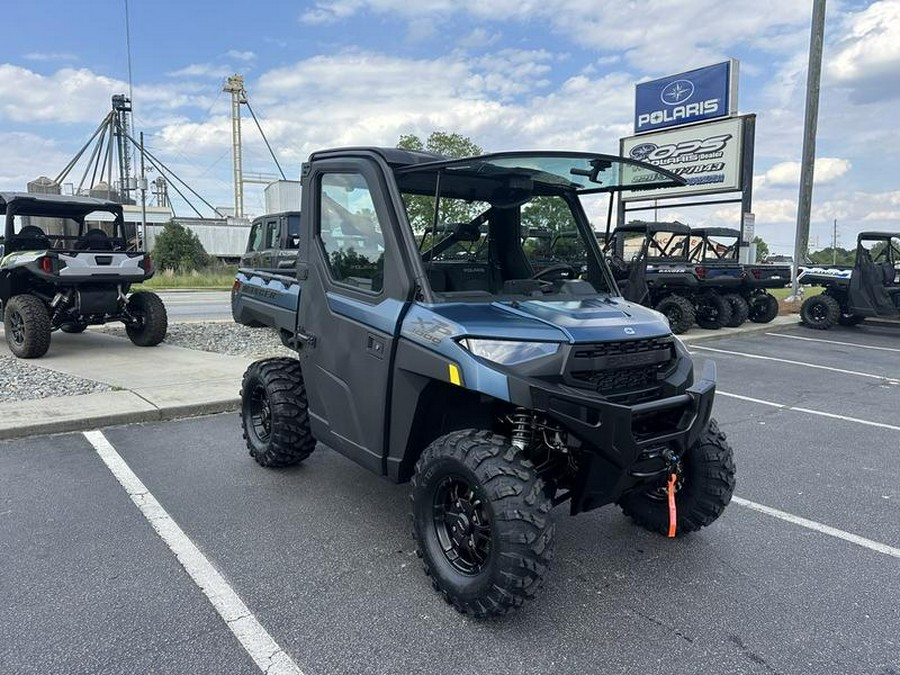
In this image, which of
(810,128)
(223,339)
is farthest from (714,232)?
(223,339)

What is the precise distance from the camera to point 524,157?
312 cm

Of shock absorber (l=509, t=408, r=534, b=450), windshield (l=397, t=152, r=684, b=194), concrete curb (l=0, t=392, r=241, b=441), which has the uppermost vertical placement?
windshield (l=397, t=152, r=684, b=194)

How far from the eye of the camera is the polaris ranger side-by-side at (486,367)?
2.81 m

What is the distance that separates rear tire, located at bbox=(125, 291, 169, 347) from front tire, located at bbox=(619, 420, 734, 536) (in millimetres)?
7866

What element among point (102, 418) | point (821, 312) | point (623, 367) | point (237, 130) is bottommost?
point (102, 418)

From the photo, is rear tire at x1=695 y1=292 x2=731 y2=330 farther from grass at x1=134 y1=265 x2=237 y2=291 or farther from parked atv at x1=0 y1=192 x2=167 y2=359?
grass at x1=134 y1=265 x2=237 y2=291

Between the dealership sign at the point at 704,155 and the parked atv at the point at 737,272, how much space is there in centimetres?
282

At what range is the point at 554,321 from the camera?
3.05 metres

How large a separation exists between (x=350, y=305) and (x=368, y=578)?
56.4 inches

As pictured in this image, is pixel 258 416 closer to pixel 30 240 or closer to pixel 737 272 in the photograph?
pixel 30 240

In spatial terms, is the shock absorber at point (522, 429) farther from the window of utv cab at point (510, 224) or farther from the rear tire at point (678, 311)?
the rear tire at point (678, 311)

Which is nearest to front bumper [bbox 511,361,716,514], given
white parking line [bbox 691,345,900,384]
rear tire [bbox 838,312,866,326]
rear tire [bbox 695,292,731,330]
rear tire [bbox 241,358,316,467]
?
rear tire [bbox 241,358,316,467]

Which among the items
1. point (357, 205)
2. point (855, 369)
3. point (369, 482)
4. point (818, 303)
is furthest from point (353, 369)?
point (818, 303)

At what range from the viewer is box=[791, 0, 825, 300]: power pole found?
17.0 metres
